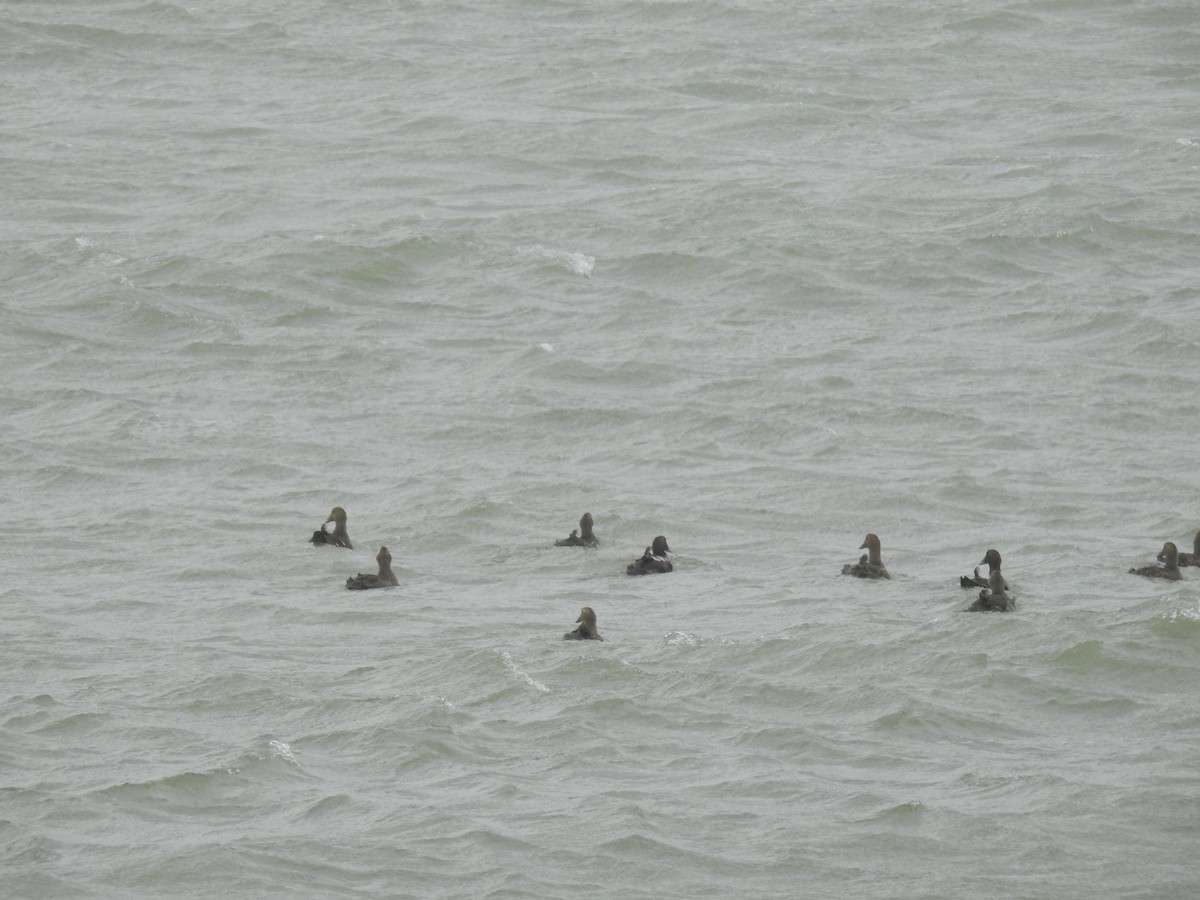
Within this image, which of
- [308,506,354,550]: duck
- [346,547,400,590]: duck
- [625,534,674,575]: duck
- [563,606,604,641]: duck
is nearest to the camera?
[563,606,604,641]: duck

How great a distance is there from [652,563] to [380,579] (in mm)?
2456

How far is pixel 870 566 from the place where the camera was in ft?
69.0

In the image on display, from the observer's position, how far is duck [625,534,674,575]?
21406 mm

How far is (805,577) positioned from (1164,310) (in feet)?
37.0

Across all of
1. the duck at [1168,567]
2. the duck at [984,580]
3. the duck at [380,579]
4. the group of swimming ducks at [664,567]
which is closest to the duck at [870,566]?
the group of swimming ducks at [664,567]

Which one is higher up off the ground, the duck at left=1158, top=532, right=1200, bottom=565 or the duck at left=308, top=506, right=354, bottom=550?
the duck at left=308, top=506, right=354, bottom=550

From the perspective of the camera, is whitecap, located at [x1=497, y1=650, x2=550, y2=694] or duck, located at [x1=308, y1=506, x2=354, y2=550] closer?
whitecap, located at [x1=497, y1=650, x2=550, y2=694]

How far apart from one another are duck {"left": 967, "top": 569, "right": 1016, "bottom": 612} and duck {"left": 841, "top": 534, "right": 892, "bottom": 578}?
4.33 feet

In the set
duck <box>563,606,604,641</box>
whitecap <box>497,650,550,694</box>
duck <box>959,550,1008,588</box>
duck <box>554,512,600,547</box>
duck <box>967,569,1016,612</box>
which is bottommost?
whitecap <box>497,650,550,694</box>

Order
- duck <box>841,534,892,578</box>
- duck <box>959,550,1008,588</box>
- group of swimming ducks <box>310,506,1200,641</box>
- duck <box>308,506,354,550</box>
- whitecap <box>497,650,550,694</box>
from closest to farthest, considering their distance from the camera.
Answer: whitecap <box>497,650,550,694</box>, group of swimming ducks <box>310,506,1200,641</box>, duck <box>959,550,1008,588</box>, duck <box>841,534,892,578</box>, duck <box>308,506,354,550</box>

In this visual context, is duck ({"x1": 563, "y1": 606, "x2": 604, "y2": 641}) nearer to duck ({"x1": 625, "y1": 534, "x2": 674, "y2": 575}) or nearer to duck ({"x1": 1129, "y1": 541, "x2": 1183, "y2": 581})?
duck ({"x1": 625, "y1": 534, "x2": 674, "y2": 575})

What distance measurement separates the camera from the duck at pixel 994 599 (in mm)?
19578

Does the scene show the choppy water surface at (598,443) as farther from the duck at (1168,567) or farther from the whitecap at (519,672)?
the duck at (1168,567)

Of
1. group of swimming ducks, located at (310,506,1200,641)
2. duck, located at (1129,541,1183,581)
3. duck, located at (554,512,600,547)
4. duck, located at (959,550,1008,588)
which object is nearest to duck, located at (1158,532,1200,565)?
group of swimming ducks, located at (310,506,1200,641)
